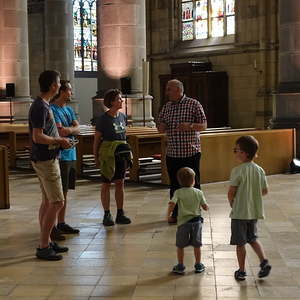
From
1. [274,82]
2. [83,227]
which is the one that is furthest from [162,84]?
[83,227]

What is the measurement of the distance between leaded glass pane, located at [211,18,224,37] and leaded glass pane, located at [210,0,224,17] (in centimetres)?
18

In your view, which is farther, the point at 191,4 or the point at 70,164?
the point at 191,4

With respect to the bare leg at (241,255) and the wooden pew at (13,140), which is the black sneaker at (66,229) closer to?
the bare leg at (241,255)

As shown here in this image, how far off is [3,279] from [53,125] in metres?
1.44

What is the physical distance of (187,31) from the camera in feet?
84.2

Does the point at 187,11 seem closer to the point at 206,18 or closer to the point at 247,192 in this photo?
the point at 206,18

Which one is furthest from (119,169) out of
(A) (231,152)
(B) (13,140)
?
(B) (13,140)

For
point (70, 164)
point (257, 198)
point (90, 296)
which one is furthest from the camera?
point (70, 164)

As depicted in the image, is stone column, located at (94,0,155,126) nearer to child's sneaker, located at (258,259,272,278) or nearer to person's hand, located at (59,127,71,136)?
person's hand, located at (59,127,71,136)

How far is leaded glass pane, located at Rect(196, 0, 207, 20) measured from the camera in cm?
2512

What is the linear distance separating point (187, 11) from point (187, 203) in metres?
20.9

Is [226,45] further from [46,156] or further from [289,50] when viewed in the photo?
[46,156]

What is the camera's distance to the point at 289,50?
46.5ft

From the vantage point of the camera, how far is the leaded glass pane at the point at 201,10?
2512cm
